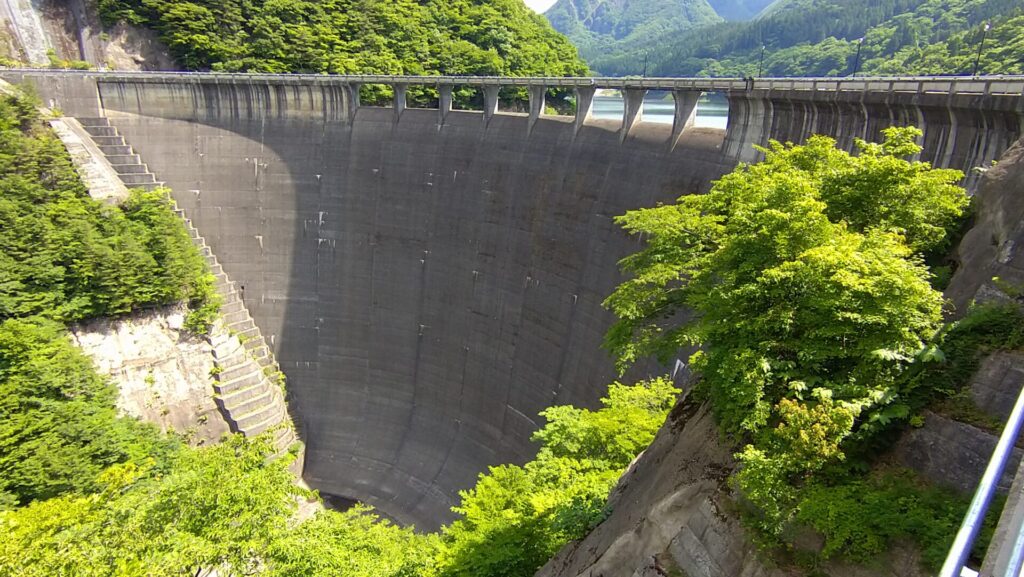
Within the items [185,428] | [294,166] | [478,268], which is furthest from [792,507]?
[294,166]

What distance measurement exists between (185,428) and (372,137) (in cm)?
1620

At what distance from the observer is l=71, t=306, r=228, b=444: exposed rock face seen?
77.5 feet

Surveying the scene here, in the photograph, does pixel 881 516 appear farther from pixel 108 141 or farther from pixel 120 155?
pixel 108 141

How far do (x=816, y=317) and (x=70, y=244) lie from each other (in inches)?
1084

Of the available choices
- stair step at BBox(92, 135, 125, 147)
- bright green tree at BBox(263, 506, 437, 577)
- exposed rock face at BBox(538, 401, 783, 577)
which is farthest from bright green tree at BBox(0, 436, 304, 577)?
stair step at BBox(92, 135, 125, 147)

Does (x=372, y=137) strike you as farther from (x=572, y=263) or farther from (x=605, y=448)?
(x=605, y=448)

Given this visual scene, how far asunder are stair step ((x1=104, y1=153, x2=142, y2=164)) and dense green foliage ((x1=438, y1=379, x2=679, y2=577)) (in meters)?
26.6

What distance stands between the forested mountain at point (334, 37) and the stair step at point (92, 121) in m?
7.38

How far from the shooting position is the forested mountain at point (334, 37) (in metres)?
35.0

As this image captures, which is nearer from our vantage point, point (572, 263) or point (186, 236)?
point (572, 263)

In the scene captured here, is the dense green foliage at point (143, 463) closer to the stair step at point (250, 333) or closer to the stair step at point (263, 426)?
the stair step at point (250, 333)

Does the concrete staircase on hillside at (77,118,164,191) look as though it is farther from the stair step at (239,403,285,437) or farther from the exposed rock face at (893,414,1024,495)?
the exposed rock face at (893,414,1024,495)

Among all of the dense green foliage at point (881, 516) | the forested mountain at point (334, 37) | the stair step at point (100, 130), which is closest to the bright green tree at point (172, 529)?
the dense green foliage at point (881, 516)

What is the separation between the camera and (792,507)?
639 centimetres
